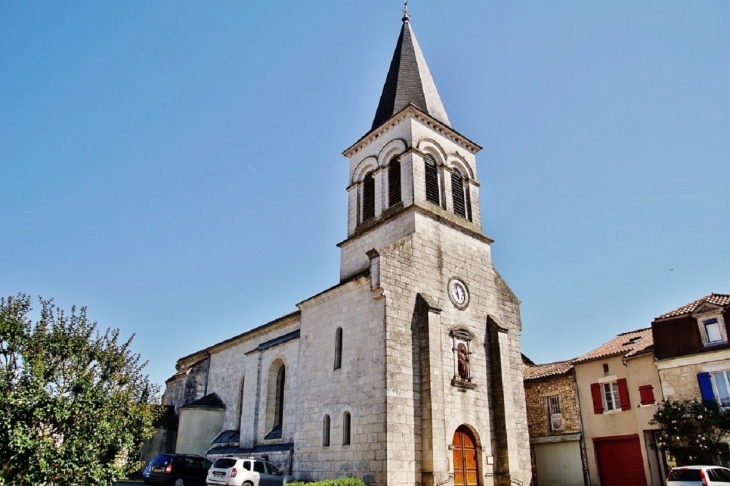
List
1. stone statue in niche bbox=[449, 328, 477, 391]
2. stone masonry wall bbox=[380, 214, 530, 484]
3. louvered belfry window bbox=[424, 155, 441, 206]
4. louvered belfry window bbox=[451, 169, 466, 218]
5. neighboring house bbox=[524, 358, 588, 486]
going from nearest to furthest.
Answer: stone masonry wall bbox=[380, 214, 530, 484]
stone statue in niche bbox=[449, 328, 477, 391]
louvered belfry window bbox=[424, 155, 441, 206]
louvered belfry window bbox=[451, 169, 466, 218]
neighboring house bbox=[524, 358, 588, 486]

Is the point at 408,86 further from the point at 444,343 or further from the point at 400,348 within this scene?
the point at 400,348

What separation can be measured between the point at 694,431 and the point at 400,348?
41.3ft

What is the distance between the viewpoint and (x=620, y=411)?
957 inches

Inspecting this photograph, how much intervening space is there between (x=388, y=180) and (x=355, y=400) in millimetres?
9318

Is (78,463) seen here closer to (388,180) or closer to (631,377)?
(388,180)

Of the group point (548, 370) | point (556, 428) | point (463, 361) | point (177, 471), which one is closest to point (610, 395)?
point (556, 428)

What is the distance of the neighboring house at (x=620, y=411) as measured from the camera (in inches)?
905

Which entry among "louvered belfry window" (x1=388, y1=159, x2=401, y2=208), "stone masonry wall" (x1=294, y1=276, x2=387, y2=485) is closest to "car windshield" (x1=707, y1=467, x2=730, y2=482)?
"stone masonry wall" (x1=294, y1=276, x2=387, y2=485)

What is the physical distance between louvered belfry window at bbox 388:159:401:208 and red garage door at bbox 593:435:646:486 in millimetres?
15396

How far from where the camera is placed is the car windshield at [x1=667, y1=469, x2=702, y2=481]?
16609mm

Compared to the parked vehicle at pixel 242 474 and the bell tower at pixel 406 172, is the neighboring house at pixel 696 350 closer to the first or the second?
the bell tower at pixel 406 172

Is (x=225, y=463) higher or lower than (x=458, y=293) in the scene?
lower

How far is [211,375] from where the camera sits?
29.1 m

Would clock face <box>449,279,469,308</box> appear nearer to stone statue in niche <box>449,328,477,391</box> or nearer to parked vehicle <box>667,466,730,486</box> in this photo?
stone statue in niche <box>449,328,477,391</box>
